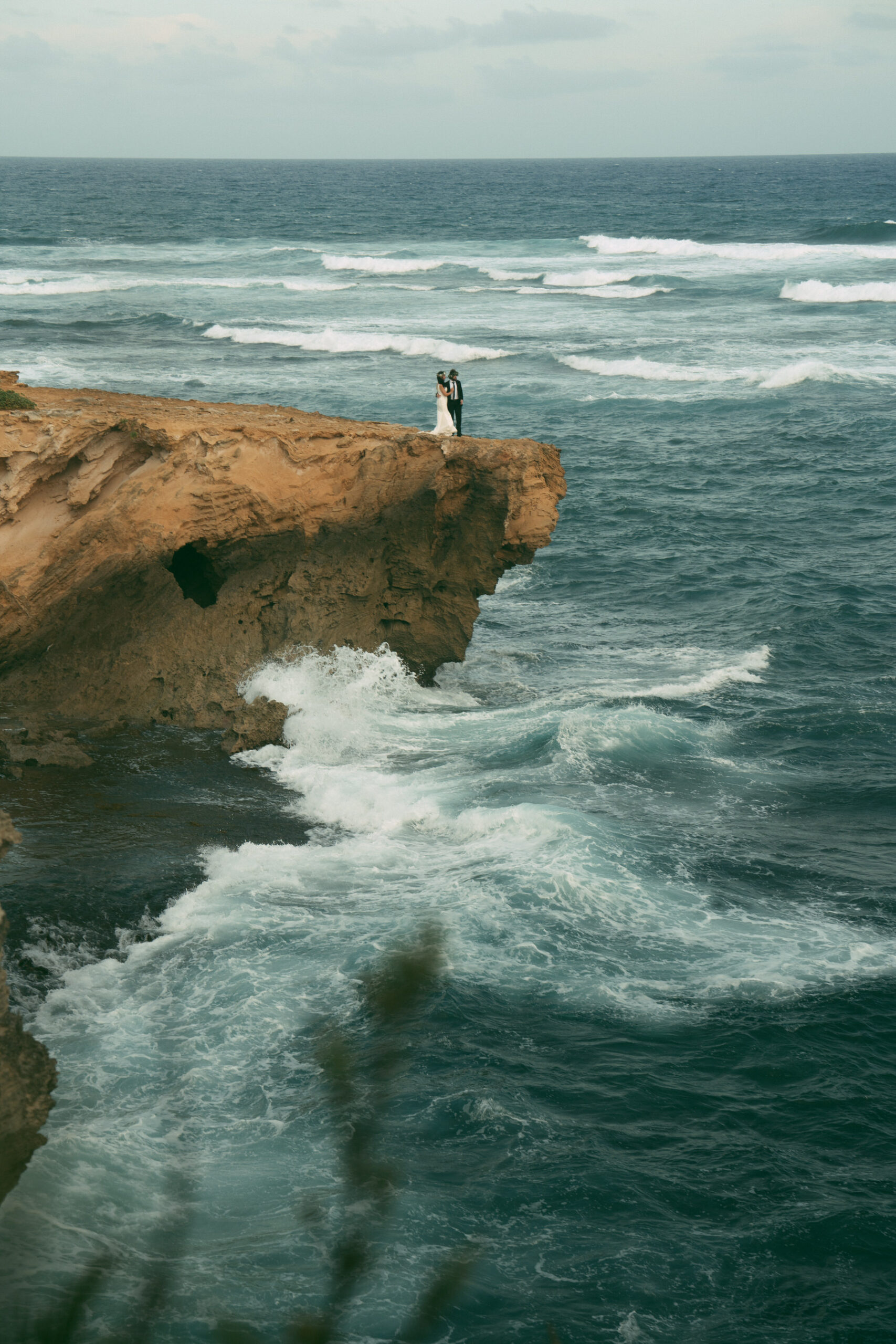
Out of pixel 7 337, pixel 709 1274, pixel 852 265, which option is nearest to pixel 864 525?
pixel 709 1274

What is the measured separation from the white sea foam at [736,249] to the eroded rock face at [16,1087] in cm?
7710

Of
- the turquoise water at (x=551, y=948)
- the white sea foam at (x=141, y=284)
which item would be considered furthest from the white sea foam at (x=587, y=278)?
the turquoise water at (x=551, y=948)

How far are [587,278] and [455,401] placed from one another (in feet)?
187

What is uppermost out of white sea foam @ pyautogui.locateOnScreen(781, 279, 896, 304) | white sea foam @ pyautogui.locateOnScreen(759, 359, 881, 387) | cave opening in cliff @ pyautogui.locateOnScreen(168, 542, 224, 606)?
white sea foam @ pyautogui.locateOnScreen(781, 279, 896, 304)

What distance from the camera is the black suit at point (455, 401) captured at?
60.1ft

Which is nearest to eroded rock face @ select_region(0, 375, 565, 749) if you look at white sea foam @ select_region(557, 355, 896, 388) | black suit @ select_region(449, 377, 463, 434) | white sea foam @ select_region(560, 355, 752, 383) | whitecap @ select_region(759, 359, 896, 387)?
black suit @ select_region(449, 377, 463, 434)

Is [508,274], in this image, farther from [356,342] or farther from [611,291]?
[356,342]

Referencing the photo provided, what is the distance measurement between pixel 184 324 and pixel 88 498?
141 ft

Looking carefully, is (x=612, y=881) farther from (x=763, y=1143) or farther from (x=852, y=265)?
(x=852, y=265)

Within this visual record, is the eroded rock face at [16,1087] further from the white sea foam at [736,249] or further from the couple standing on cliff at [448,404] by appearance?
the white sea foam at [736,249]

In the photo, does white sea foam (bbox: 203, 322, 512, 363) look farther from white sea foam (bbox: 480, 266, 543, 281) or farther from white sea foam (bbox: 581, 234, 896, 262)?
white sea foam (bbox: 581, 234, 896, 262)

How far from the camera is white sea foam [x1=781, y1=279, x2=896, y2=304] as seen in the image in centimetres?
5931

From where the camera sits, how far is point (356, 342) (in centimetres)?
5094

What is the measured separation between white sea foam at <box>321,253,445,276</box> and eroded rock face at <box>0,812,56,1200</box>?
74.0 metres
